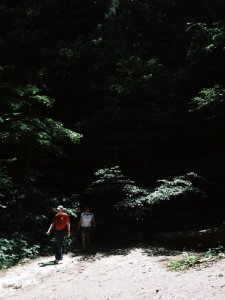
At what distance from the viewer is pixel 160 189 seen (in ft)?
49.1

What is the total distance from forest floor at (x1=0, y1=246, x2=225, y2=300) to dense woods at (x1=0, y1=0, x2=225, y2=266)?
1.88 m

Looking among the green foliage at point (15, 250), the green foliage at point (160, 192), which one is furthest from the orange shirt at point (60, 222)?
the green foliage at point (160, 192)

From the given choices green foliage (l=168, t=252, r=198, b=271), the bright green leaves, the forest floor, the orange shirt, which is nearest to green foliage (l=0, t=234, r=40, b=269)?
the forest floor

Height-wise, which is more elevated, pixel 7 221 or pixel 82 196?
pixel 82 196

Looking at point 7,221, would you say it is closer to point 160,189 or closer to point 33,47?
point 160,189

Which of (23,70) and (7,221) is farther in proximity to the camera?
(23,70)

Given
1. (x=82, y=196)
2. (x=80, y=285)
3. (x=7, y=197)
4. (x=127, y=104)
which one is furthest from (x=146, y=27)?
(x=80, y=285)

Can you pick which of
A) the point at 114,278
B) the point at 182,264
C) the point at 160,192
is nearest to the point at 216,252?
the point at 182,264

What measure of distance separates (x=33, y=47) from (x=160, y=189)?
37.6 feet

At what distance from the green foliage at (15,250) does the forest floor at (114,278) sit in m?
0.38

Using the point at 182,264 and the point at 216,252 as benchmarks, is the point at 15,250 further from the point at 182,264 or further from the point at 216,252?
the point at 216,252

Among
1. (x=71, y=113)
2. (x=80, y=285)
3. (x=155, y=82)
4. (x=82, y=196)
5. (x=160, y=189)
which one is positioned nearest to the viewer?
(x=80, y=285)

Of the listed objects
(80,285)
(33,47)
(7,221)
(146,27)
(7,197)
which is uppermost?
(146,27)

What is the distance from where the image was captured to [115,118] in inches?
664
